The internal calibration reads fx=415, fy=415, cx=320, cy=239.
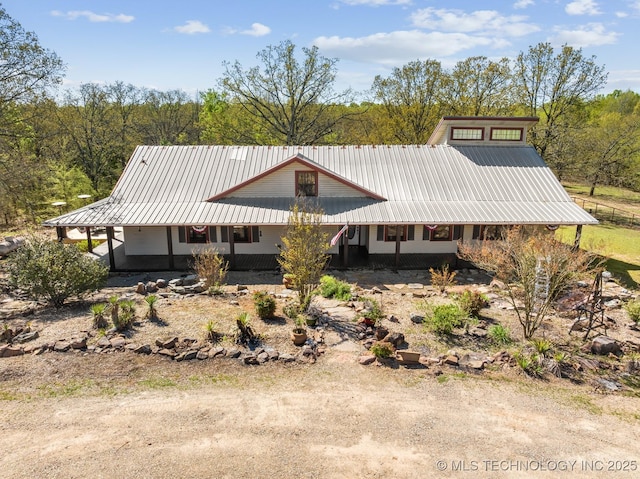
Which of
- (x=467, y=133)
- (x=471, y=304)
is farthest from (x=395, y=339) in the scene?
(x=467, y=133)

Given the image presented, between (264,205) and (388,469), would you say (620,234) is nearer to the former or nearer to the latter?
(264,205)

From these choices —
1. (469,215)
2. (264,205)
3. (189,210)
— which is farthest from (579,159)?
(189,210)

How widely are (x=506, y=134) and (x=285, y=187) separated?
575 inches

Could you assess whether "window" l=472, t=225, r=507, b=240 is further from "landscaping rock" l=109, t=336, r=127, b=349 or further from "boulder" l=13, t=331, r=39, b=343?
"boulder" l=13, t=331, r=39, b=343

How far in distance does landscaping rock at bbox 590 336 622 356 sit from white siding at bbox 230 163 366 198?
12.9 m

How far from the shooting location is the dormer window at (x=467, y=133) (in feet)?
85.3

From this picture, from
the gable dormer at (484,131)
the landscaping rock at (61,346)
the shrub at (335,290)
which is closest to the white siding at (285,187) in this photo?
the shrub at (335,290)

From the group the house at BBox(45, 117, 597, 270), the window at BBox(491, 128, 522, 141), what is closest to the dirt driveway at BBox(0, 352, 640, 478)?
the house at BBox(45, 117, 597, 270)

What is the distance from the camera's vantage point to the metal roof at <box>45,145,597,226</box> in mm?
20172

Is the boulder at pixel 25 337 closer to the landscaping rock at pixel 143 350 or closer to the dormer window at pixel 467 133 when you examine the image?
the landscaping rock at pixel 143 350

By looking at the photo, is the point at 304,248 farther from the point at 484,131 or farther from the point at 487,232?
the point at 484,131

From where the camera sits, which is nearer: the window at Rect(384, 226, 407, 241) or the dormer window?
the window at Rect(384, 226, 407, 241)

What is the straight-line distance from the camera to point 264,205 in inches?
841

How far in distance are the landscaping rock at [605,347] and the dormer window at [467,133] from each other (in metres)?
16.6
